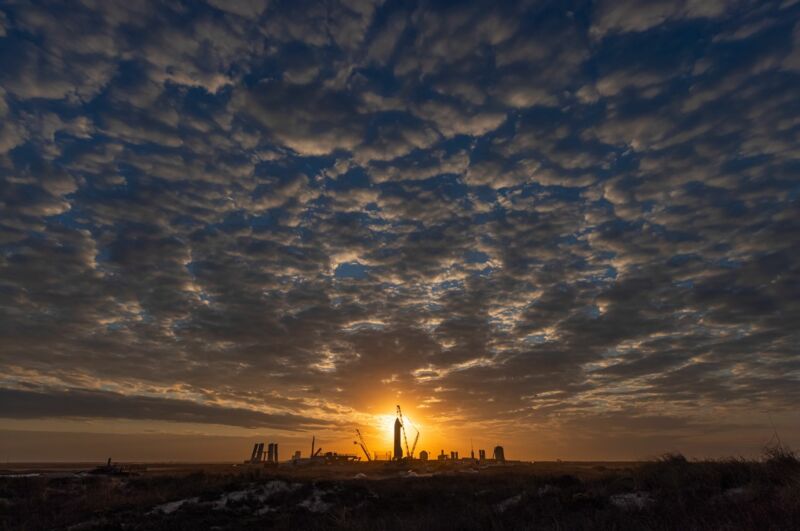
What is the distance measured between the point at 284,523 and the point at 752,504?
20.6 m

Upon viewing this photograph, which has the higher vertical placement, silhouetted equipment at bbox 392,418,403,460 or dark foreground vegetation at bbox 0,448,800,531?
silhouetted equipment at bbox 392,418,403,460

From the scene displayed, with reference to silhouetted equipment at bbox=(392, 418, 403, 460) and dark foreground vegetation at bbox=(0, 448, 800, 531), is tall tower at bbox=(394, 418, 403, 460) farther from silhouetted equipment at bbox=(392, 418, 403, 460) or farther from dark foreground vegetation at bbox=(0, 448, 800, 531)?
dark foreground vegetation at bbox=(0, 448, 800, 531)

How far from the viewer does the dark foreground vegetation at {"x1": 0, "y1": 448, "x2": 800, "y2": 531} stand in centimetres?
1351

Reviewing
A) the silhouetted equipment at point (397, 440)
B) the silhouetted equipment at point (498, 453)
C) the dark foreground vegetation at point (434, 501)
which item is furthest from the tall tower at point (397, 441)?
the dark foreground vegetation at point (434, 501)

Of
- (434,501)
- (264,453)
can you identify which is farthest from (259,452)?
(434,501)

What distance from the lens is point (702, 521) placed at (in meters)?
12.0

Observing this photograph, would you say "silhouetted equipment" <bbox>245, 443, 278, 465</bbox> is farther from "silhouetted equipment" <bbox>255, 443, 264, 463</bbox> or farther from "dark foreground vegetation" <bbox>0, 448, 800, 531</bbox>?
"dark foreground vegetation" <bbox>0, 448, 800, 531</bbox>

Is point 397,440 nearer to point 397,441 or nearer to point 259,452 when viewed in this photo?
point 397,441

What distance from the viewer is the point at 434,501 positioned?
105ft

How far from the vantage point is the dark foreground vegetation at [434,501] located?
13.5 meters

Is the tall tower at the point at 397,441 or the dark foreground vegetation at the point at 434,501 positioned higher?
the tall tower at the point at 397,441

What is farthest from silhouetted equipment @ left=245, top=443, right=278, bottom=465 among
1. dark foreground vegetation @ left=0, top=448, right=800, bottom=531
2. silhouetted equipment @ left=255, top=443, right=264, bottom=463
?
dark foreground vegetation @ left=0, top=448, right=800, bottom=531

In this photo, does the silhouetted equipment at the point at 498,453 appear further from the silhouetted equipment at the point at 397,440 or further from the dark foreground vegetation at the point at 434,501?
the dark foreground vegetation at the point at 434,501

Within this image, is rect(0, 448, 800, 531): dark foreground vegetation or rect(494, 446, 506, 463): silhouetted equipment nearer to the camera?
rect(0, 448, 800, 531): dark foreground vegetation
